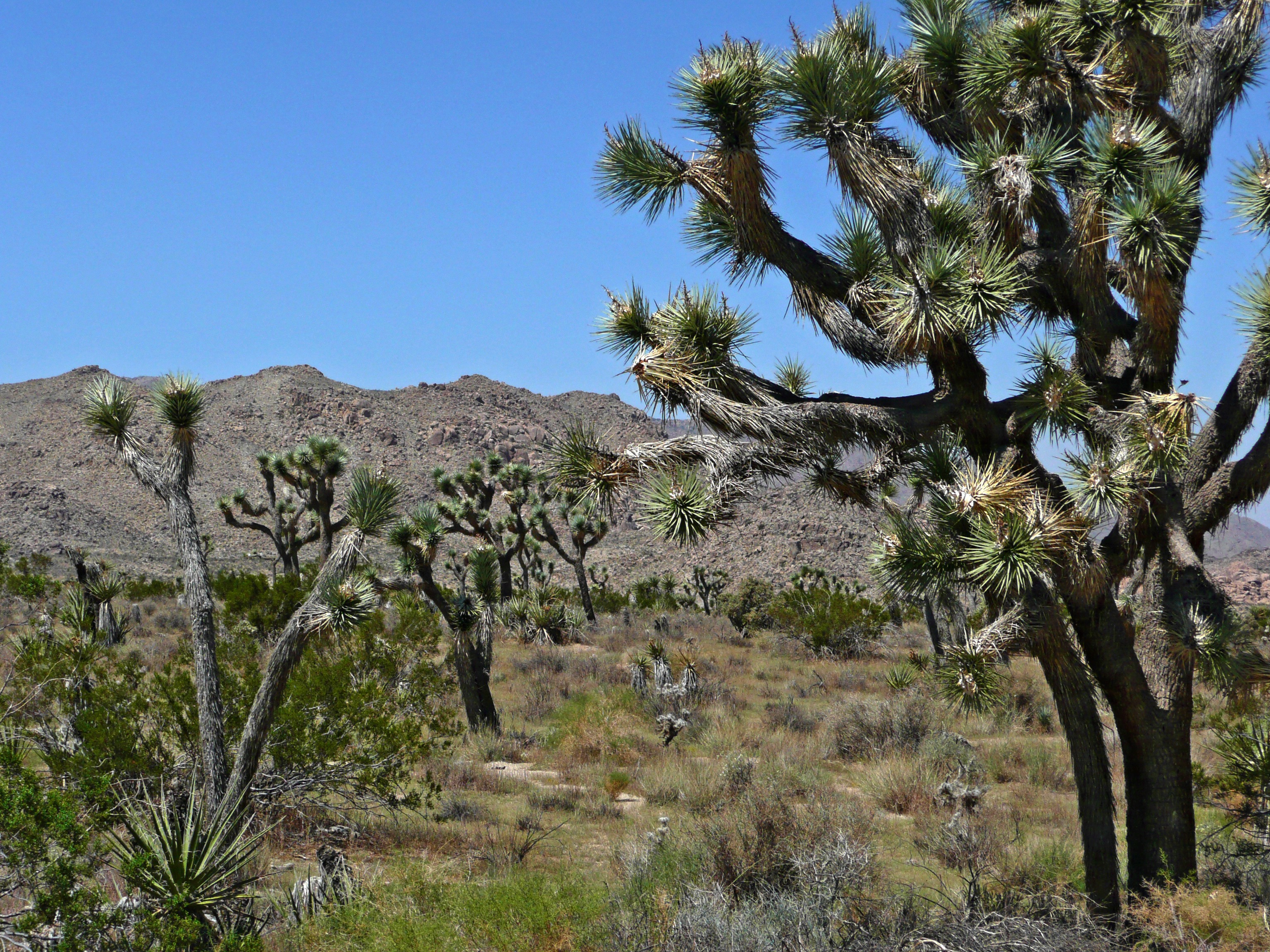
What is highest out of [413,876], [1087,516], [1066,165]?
[1066,165]

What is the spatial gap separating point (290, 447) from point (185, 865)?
6010cm

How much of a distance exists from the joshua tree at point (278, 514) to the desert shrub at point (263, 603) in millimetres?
2649

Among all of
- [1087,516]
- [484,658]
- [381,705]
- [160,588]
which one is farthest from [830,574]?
[1087,516]

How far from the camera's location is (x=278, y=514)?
25578 mm

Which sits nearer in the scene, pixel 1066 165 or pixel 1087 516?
pixel 1087 516

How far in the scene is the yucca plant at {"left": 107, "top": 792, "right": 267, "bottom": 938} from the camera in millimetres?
4887

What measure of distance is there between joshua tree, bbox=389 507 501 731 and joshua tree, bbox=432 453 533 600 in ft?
27.7

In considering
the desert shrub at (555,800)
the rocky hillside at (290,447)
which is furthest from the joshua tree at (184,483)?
the rocky hillside at (290,447)

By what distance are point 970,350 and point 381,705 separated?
637 cm

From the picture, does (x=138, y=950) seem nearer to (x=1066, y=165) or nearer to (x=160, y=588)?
(x=1066, y=165)

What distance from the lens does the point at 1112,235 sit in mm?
4883

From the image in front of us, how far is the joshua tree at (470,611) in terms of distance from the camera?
1209 cm

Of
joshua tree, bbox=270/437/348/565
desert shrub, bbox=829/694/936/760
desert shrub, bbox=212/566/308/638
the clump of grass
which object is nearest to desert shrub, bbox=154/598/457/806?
the clump of grass

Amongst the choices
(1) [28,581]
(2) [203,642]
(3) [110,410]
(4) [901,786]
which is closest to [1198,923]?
(4) [901,786]
